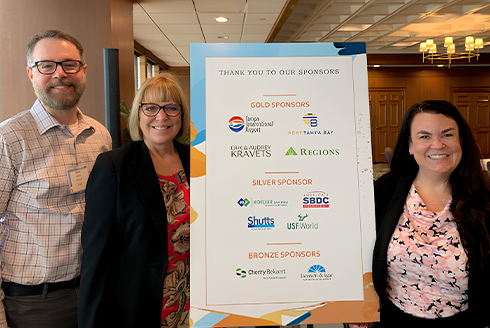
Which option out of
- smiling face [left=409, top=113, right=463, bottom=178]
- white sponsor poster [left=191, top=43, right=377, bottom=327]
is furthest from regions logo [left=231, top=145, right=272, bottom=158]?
smiling face [left=409, top=113, right=463, bottom=178]

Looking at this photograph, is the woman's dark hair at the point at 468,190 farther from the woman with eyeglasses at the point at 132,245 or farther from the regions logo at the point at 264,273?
the woman with eyeglasses at the point at 132,245

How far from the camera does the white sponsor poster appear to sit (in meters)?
1.45

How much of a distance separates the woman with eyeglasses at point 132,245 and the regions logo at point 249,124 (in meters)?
0.39

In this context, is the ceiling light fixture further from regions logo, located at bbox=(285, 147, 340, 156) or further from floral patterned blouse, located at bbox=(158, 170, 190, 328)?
regions logo, located at bbox=(285, 147, 340, 156)

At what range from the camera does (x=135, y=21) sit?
22.0 ft

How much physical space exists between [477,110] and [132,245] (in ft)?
47.8

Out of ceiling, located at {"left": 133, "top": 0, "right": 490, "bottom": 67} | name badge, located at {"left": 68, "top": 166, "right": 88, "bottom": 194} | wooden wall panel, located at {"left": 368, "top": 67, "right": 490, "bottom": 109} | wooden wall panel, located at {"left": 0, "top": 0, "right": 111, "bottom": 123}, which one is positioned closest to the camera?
name badge, located at {"left": 68, "top": 166, "right": 88, "bottom": 194}

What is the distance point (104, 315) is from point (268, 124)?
1093 mm

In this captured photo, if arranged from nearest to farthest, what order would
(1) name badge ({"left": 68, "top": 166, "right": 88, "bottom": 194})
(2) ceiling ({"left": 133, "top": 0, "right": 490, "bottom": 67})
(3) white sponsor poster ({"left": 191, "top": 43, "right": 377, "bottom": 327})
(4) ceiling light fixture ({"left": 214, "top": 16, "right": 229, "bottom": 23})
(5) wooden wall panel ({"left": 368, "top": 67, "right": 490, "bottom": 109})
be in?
(3) white sponsor poster ({"left": 191, "top": 43, "right": 377, "bottom": 327}) < (1) name badge ({"left": 68, "top": 166, "right": 88, "bottom": 194}) < (2) ceiling ({"left": 133, "top": 0, "right": 490, "bottom": 67}) < (4) ceiling light fixture ({"left": 214, "top": 16, "right": 229, "bottom": 23}) < (5) wooden wall panel ({"left": 368, "top": 67, "right": 490, "bottom": 109})

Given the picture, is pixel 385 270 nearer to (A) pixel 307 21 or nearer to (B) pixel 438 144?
(B) pixel 438 144

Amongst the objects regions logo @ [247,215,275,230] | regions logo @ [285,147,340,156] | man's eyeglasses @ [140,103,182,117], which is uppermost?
man's eyeglasses @ [140,103,182,117]

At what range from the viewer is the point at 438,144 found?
157 cm

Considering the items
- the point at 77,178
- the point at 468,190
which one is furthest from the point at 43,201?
the point at 468,190

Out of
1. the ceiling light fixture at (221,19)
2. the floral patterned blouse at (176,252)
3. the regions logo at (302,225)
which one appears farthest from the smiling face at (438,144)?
the ceiling light fixture at (221,19)
